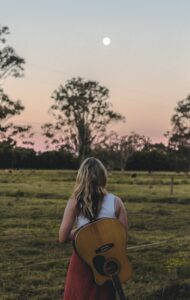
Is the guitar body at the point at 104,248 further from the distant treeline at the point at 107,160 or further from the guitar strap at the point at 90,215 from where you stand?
the distant treeline at the point at 107,160

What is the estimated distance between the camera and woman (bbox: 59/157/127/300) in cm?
433

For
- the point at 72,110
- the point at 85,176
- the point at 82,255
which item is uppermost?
the point at 72,110

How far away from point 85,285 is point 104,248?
0.40m

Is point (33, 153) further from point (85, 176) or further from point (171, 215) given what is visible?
point (85, 176)

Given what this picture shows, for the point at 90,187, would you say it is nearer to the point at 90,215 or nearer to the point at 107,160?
the point at 90,215

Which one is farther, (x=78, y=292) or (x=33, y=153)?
(x=33, y=153)

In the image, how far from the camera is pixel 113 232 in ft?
13.8

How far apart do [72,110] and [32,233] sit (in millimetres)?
62228

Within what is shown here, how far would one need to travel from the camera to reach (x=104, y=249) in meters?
4.17

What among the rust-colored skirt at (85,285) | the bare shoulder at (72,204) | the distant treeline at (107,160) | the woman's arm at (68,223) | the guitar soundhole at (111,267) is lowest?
the rust-colored skirt at (85,285)

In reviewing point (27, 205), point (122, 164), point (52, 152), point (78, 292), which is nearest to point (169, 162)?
point (122, 164)

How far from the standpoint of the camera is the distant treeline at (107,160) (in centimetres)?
8412

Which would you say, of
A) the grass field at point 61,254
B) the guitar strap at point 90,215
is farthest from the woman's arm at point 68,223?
the grass field at point 61,254

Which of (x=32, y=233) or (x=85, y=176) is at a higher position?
(x=85, y=176)
